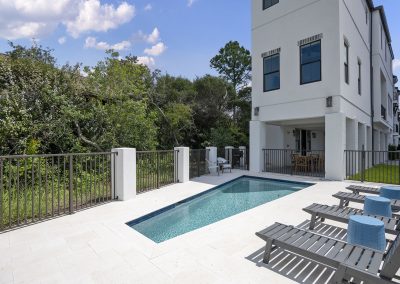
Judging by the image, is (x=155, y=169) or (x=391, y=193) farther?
(x=155, y=169)

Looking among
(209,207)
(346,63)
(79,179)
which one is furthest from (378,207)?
(346,63)

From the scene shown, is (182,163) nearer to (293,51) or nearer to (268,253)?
(268,253)

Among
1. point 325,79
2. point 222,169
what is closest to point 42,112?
point 222,169

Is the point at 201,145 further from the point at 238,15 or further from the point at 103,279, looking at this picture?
the point at 103,279

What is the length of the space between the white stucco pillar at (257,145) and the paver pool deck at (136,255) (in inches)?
285

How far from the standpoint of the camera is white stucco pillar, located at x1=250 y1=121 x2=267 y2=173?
12836 millimetres

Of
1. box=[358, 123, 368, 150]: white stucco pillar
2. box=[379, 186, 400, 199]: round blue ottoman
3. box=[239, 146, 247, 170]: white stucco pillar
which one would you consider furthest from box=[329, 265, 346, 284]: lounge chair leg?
box=[358, 123, 368, 150]: white stucco pillar

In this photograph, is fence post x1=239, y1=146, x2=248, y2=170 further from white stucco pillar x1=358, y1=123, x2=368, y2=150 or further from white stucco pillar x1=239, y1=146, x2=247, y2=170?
white stucco pillar x1=358, y1=123, x2=368, y2=150

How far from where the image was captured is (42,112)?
30.4ft

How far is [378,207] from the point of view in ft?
14.1

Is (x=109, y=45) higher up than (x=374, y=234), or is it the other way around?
(x=109, y=45)

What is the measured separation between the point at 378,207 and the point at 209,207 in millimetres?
4069

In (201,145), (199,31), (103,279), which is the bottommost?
(103,279)

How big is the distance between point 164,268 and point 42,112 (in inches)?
333
